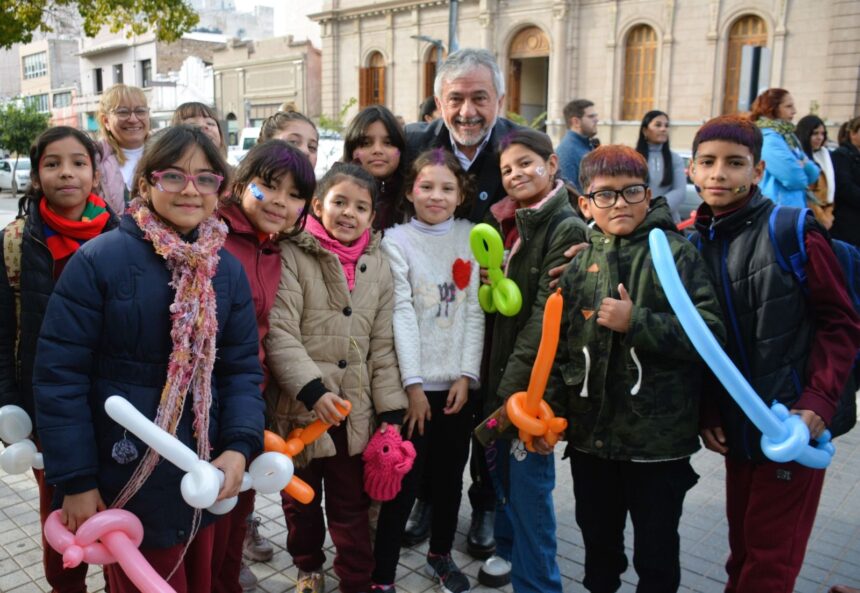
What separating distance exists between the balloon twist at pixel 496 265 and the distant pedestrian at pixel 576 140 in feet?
11.6

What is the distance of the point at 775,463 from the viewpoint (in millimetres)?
2375

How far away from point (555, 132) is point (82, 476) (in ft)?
86.3

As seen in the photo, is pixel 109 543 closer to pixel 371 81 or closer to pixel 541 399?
pixel 541 399

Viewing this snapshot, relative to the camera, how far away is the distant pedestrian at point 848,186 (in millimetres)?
6531

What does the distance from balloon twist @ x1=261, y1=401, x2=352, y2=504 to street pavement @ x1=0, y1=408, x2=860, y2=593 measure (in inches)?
37.0

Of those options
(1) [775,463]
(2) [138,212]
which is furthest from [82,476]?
(1) [775,463]

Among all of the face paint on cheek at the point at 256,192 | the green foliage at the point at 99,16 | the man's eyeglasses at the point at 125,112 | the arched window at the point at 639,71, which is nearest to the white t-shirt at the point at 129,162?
the man's eyeglasses at the point at 125,112

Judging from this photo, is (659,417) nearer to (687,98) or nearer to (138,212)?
(138,212)

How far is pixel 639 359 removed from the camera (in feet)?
7.92

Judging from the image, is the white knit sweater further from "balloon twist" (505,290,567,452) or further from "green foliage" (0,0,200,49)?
"green foliage" (0,0,200,49)

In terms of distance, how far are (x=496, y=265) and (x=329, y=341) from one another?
0.72m

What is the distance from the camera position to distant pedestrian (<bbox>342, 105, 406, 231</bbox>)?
327 cm

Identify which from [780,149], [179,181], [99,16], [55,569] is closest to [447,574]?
[55,569]

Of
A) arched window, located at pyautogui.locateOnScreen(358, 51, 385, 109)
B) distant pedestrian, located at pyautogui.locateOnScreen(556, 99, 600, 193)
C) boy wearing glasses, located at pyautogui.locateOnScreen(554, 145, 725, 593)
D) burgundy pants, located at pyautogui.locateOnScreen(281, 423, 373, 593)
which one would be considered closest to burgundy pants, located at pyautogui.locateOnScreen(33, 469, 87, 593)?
burgundy pants, located at pyautogui.locateOnScreen(281, 423, 373, 593)
